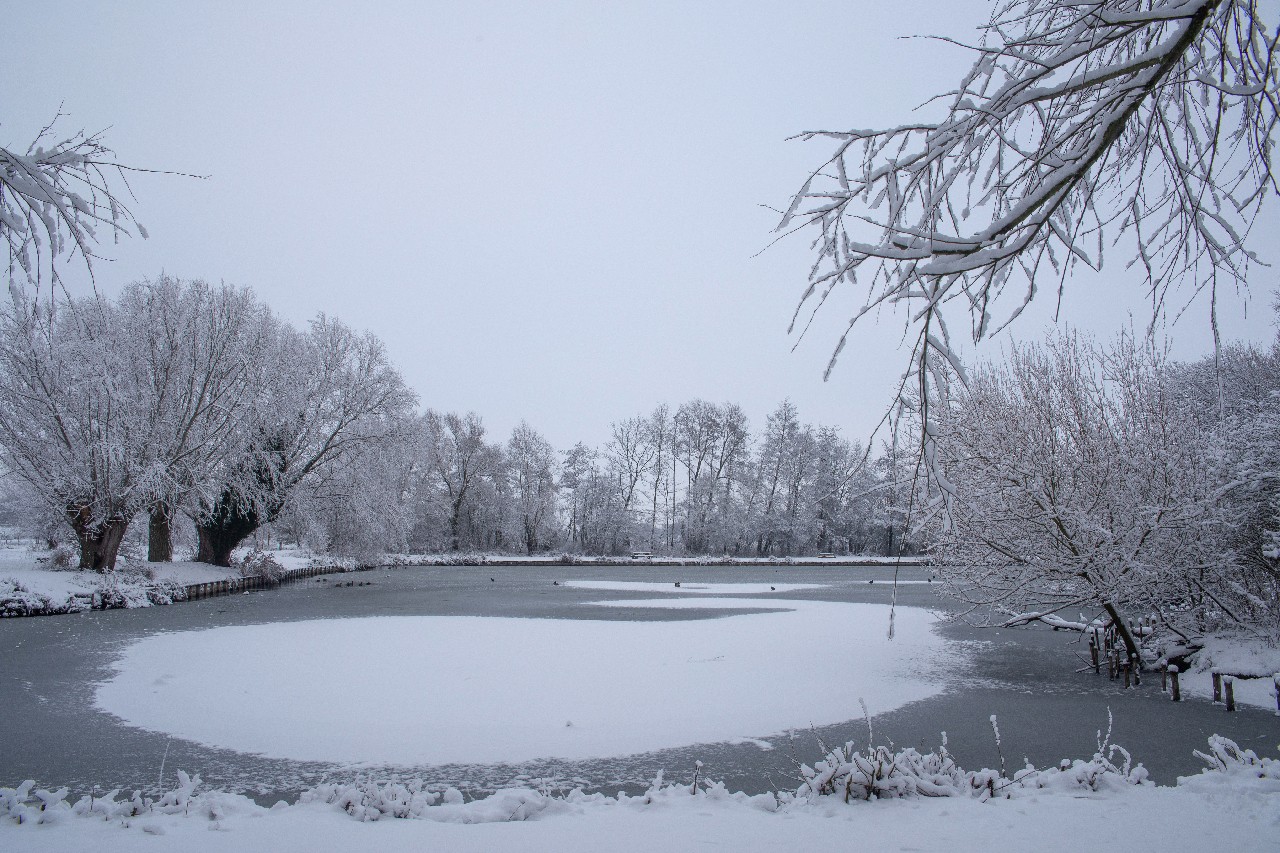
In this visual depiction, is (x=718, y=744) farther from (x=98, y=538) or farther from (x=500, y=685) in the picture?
(x=98, y=538)

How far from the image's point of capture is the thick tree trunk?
65.7 ft

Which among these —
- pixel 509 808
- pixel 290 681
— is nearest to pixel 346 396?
pixel 290 681

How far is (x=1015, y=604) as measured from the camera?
39.9ft

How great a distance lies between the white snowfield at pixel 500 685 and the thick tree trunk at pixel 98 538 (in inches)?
335

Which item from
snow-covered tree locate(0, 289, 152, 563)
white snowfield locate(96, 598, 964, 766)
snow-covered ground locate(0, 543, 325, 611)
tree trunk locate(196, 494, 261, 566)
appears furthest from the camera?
tree trunk locate(196, 494, 261, 566)

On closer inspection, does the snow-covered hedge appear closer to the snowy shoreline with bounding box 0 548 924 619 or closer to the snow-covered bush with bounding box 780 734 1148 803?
the snowy shoreline with bounding box 0 548 924 619

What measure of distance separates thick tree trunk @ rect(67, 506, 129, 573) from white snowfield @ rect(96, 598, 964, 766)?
8513 millimetres

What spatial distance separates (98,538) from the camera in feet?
67.1

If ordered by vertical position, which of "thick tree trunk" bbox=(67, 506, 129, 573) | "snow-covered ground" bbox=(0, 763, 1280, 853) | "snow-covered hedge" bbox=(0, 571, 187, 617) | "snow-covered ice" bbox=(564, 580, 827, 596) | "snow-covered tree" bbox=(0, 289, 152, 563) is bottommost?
"snow-covered ice" bbox=(564, 580, 827, 596)

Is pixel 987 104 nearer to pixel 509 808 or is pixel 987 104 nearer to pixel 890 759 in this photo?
pixel 890 759

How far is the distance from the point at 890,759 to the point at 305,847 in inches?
128

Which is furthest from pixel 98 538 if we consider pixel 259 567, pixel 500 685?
pixel 500 685

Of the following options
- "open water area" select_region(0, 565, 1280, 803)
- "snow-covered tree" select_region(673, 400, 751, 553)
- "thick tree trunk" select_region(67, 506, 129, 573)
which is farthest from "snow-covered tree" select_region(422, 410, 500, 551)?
"open water area" select_region(0, 565, 1280, 803)

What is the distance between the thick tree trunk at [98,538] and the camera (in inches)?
788
